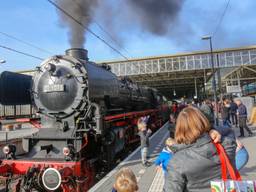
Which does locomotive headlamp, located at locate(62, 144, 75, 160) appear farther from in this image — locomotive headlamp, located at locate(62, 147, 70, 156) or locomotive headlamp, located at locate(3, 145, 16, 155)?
locomotive headlamp, located at locate(3, 145, 16, 155)

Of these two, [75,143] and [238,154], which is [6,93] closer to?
[75,143]

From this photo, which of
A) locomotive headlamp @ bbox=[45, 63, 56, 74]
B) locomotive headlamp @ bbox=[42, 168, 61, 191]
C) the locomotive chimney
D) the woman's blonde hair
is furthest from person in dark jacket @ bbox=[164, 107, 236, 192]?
the locomotive chimney

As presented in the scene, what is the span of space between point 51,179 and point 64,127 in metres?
1.91

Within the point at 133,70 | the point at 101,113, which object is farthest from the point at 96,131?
the point at 133,70

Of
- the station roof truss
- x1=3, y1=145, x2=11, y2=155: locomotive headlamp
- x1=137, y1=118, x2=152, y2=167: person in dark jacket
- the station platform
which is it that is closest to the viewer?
the station platform

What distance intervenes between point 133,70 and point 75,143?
1438 inches

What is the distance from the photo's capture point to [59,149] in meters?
8.08

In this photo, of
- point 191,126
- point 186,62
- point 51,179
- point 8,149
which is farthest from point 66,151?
point 186,62

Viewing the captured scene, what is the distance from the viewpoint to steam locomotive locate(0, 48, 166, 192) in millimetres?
7242

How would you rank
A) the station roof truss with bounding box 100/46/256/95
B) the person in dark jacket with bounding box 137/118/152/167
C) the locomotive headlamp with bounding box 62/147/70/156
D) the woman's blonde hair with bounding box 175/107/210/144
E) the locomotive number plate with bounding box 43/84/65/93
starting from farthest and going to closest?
the station roof truss with bounding box 100/46/256/95 < the person in dark jacket with bounding box 137/118/152/167 < the locomotive number plate with bounding box 43/84/65/93 < the locomotive headlamp with bounding box 62/147/70/156 < the woman's blonde hair with bounding box 175/107/210/144

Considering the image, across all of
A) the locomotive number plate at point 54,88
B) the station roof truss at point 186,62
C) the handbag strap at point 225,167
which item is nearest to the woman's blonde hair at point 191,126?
the handbag strap at point 225,167

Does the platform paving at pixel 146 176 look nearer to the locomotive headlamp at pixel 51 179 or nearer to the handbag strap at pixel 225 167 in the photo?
the locomotive headlamp at pixel 51 179

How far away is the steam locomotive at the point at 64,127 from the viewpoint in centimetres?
724

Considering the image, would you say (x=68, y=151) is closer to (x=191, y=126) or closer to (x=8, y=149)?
(x=8, y=149)
